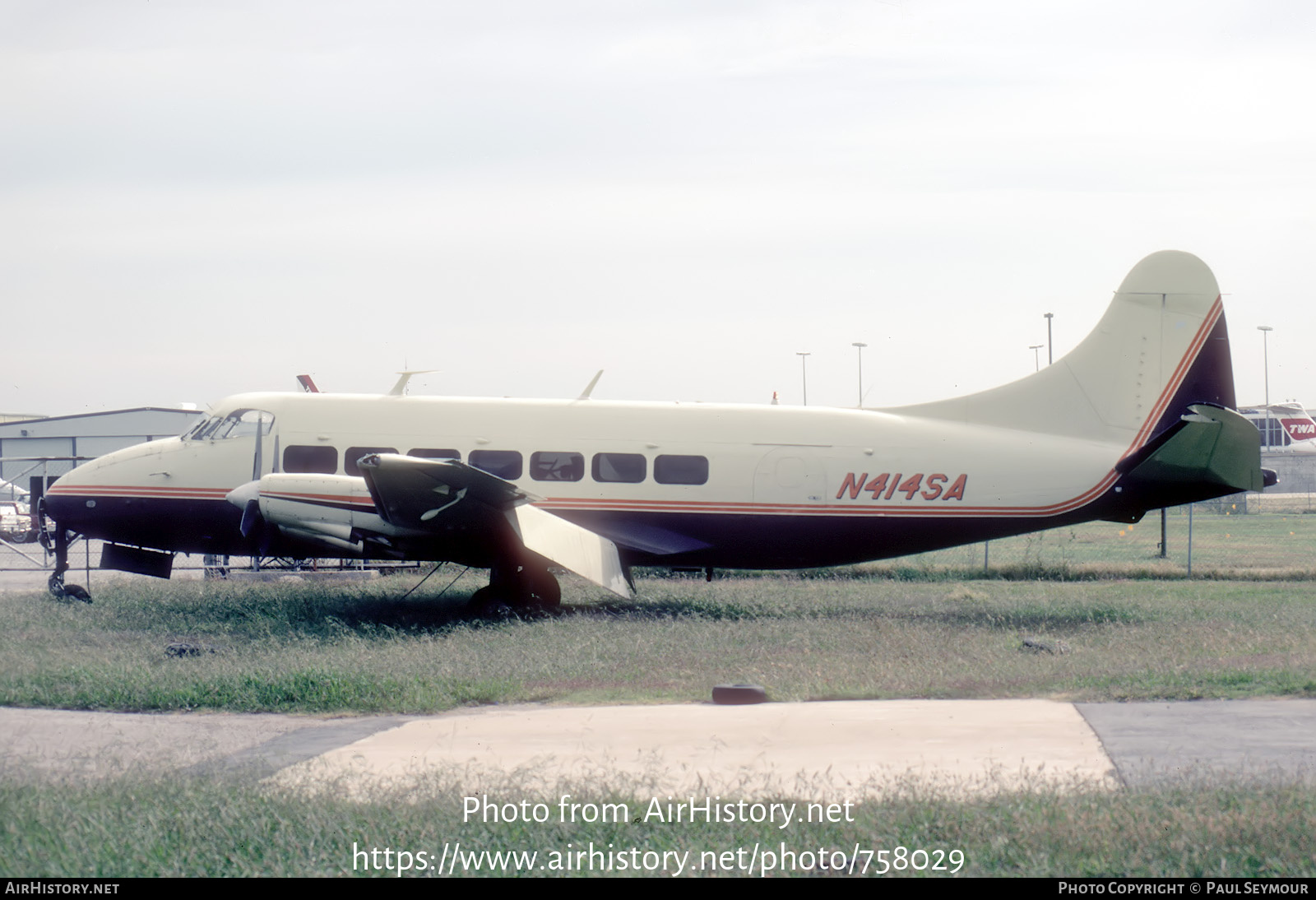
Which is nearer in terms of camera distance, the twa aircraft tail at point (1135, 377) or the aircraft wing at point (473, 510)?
the aircraft wing at point (473, 510)

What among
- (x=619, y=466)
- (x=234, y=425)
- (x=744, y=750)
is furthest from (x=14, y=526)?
(x=744, y=750)

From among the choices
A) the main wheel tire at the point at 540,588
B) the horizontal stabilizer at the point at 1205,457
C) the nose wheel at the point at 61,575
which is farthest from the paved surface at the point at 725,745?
the nose wheel at the point at 61,575

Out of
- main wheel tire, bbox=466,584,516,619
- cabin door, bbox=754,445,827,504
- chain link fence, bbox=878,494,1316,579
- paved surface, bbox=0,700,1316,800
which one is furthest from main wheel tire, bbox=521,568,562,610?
chain link fence, bbox=878,494,1316,579

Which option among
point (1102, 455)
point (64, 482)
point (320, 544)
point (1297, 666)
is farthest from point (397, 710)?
point (1102, 455)

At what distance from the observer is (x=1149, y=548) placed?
3228 cm

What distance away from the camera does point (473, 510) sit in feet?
49.9

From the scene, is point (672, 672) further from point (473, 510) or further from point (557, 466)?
point (557, 466)

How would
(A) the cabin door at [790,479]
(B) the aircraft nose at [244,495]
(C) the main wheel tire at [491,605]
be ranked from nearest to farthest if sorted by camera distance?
(B) the aircraft nose at [244,495] < (C) the main wheel tire at [491,605] < (A) the cabin door at [790,479]

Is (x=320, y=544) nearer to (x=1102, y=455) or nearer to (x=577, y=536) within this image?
(x=577, y=536)

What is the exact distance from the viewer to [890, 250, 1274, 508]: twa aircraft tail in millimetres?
17047

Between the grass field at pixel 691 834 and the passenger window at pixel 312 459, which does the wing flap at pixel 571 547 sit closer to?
the passenger window at pixel 312 459

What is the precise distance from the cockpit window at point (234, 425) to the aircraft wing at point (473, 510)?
3153 millimetres

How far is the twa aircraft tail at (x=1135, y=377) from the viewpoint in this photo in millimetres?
17047
